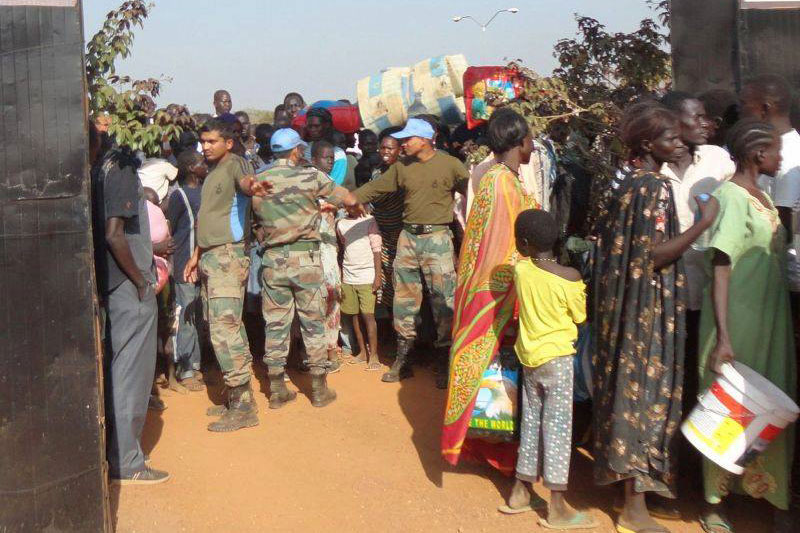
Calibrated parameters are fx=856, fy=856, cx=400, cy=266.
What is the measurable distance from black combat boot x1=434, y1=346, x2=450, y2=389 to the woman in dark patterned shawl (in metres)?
2.63

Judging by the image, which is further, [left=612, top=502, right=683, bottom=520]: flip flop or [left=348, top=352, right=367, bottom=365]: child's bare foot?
[left=348, top=352, right=367, bottom=365]: child's bare foot

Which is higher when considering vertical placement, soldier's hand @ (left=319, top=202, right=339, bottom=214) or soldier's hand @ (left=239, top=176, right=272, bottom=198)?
soldier's hand @ (left=239, top=176, right=272, bottom=198)

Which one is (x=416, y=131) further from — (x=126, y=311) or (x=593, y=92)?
(x=126, y=311)

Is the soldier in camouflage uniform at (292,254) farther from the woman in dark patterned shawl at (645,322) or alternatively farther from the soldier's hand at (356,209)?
the woman in dark patterned shawl at (645,322)

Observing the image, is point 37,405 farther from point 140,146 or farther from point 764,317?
point 764,317

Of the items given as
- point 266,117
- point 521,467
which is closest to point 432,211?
point 521,467

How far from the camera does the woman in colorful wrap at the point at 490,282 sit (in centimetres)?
492

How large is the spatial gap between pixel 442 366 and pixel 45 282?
3719mm

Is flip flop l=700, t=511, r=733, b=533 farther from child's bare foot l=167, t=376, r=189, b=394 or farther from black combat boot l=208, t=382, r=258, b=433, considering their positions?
child's bare foot l=167, t=376, r=189, b=394

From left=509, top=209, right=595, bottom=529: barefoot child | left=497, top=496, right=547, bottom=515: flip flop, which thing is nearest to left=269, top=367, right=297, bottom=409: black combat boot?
left=497, top=496, right=547, bottom=515: flip flop

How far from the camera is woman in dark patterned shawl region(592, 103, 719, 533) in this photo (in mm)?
4301

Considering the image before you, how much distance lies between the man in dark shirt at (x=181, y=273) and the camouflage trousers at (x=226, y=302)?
37.4 inches

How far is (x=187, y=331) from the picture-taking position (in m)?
7.38

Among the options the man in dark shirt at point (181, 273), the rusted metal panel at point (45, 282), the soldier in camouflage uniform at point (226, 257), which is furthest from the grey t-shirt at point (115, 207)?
the man in dark shirt at point (181, 273)
